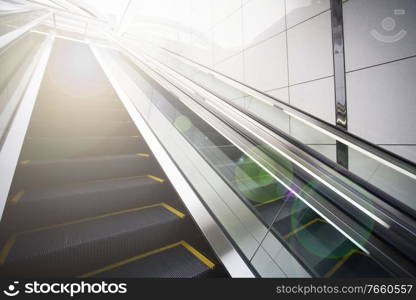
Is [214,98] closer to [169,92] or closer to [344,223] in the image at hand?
[169,92]

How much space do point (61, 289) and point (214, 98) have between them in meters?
1.42

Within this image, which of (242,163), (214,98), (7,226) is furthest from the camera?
(214,98)

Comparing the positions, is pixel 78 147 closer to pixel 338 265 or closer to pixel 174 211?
pixel 174 211

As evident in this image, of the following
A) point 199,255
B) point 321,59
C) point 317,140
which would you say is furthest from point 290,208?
point 321,59

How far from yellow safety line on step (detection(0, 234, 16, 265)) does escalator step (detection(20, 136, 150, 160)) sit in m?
0.72

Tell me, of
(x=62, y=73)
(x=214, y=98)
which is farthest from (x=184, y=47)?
(x=214, y=98)

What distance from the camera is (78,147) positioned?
1.83 metres

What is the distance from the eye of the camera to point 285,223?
1.04 meters

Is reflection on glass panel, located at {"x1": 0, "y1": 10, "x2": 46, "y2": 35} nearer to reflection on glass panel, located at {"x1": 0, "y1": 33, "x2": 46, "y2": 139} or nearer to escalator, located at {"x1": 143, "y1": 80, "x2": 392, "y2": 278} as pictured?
reflection on glass panel, located at {"x1": 0, "y1": 33, "x2": 46, "y2": 139}

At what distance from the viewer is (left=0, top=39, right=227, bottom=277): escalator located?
1092mm

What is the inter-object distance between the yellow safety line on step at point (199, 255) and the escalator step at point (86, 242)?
3.6 inches

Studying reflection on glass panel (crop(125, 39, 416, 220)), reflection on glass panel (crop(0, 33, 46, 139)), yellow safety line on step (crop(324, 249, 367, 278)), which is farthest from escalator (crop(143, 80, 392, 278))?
reflection on glass panel (crop(0, 33, 46, 139))

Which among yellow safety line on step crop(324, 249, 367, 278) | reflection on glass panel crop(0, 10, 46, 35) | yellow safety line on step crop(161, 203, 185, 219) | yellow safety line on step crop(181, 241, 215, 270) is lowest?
yellow safety line on step crop(181, 241, 215, 270)

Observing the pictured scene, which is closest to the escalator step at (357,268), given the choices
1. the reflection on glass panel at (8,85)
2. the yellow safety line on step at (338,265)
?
the yellow safety line on step at (338,265)
